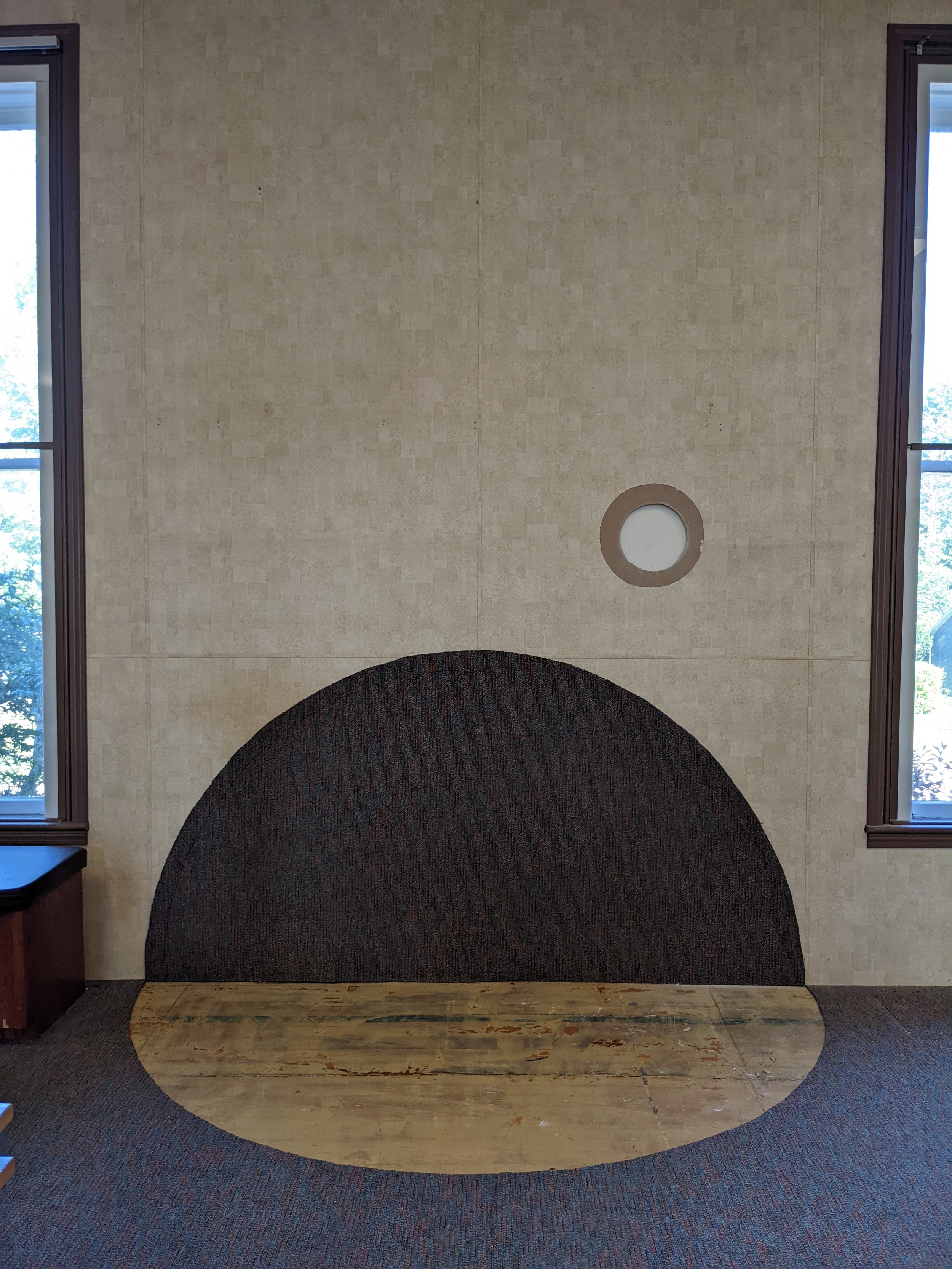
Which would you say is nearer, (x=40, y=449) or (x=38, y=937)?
(x=38, y=937)

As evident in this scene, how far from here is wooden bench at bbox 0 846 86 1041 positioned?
2363 mm

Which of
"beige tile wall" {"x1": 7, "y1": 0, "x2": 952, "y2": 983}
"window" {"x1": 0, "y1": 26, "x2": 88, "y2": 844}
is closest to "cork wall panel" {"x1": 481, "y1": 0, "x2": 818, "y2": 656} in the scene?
"beige tile wall" {"x1": 7, "y1": 0, "x2": 952, "y2": 983}

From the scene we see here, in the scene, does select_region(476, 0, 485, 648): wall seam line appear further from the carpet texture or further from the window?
the carpet texture

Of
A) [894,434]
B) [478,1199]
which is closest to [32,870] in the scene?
[478,1199]

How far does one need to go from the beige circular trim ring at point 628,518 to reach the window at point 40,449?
1.60 m

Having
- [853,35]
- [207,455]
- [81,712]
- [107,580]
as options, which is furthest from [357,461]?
[853,35]

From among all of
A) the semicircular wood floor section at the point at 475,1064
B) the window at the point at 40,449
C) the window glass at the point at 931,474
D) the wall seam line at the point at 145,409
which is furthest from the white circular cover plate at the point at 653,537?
the window at the point at 40,449

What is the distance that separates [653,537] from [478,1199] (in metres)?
1.77

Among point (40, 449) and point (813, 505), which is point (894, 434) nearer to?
point (813, 505)

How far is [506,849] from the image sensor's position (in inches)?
106

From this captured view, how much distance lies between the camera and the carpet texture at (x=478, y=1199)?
1.64 m

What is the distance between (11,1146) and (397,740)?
1.34m

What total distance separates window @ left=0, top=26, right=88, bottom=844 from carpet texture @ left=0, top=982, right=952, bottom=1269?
950 mm

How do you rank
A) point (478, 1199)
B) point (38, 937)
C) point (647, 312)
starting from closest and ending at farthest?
point (478, 1199) < point (38, 937) < point (647, 312)
